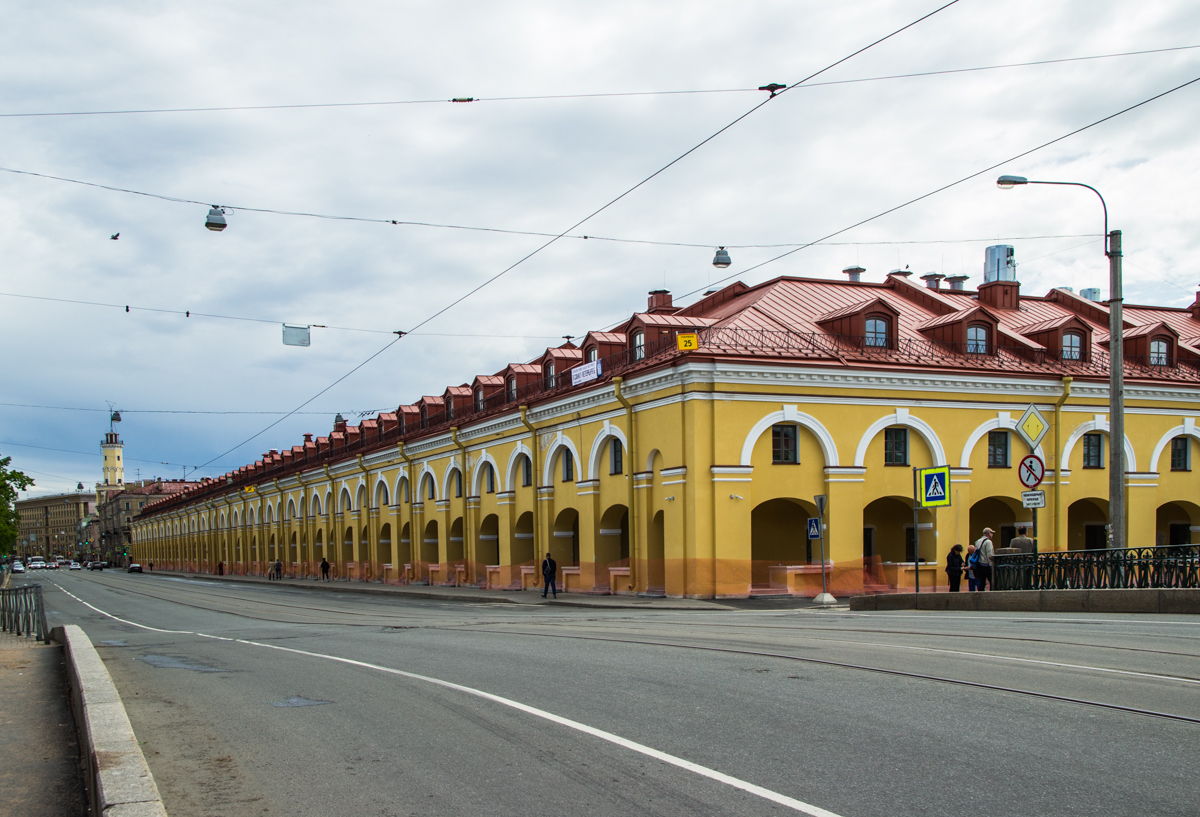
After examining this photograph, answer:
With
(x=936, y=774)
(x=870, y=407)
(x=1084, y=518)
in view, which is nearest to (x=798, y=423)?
(x=870, y=407)

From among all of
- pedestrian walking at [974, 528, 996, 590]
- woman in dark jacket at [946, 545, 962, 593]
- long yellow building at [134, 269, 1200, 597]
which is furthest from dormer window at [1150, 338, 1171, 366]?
pedestrian walking at [974, 528, 996, 590]

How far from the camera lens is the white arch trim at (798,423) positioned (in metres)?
28.0

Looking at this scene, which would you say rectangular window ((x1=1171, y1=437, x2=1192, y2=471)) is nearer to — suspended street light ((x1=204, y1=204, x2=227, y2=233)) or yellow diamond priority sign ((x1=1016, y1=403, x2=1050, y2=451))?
yellow diamond priority sign ((x1=1016, y1=403, x2=1050, y2=451))

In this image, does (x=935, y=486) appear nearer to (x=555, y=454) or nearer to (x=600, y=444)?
(x=600, y=444)

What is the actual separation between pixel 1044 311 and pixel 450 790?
3649 cm

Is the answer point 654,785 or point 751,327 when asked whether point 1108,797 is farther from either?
point 751,327

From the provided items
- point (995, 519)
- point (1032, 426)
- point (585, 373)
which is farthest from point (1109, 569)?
point (585, 373)

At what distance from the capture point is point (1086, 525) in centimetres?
3494

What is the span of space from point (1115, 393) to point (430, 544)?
33.3 metres

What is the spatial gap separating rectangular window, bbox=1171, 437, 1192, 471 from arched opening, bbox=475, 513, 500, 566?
24111 mm

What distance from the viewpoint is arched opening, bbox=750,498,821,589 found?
103 feet

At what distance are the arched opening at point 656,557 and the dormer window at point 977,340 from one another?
431 inches

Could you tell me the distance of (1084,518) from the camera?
114 feet

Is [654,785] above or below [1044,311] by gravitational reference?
below
